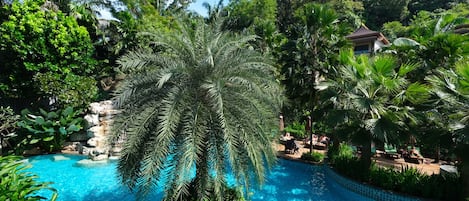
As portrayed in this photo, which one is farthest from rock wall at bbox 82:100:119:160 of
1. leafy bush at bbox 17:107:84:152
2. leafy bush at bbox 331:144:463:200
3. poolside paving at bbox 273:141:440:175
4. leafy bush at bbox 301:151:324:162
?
leafy bush at bbox 331:144:463:200

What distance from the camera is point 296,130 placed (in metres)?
17.6

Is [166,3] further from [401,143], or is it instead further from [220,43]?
[401,143]

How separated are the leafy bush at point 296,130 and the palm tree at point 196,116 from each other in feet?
35.9

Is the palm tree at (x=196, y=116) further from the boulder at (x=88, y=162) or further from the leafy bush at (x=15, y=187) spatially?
the boulder at (x=88, y=162)

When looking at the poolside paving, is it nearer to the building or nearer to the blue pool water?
the blue pool water

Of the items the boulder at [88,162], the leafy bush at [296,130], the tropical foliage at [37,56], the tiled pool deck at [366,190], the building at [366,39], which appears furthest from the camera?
the building at [366,39]

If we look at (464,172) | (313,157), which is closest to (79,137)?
(313,157)

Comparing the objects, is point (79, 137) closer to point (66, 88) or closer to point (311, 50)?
point (66, 88)

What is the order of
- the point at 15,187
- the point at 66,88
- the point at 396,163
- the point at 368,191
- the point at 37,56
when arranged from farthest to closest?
1. the point at 37,56
2. the point at 66,88
3. the point at 396,163
4. the point at 368,191
5. the point at 15,187

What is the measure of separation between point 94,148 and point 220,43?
33.0 feet

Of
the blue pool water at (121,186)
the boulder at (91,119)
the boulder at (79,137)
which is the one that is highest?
the boulder at (91,119)

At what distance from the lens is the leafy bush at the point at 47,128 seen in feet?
40.9

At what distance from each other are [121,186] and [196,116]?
4.74m

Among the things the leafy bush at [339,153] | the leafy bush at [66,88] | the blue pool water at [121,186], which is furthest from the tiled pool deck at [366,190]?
the leafy bush at [66,88]
